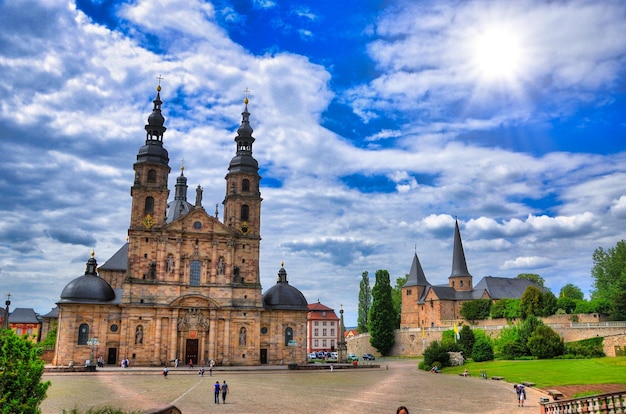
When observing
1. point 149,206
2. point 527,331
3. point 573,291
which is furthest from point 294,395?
point 573,291

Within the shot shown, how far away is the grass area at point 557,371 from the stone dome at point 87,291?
130 feet

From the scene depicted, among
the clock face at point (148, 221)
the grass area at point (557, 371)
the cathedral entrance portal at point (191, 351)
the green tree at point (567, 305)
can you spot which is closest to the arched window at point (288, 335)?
the cathedral entrance portal at point (191, 351)

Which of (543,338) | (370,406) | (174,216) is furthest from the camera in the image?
(174,216)

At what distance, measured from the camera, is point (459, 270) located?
104 meters

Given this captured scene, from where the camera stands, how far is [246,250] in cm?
6838

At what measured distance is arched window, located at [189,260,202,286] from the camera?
64.8 metres

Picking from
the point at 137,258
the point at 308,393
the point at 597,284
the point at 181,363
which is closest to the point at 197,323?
the point at 181,363

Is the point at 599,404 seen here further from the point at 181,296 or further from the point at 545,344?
the point at 181,296

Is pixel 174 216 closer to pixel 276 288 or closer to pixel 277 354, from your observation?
pixel 276 288

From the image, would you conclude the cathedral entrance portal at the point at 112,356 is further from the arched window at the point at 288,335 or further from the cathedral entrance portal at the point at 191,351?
the arched window at the point at 288,335

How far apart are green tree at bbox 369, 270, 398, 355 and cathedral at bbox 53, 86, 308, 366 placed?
23.3 meters

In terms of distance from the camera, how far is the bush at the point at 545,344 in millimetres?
56375

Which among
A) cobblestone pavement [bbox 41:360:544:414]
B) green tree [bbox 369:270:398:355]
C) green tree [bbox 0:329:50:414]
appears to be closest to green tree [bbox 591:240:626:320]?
green tree [bbox 369:270:398:355]

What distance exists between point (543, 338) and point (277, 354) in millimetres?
30635
